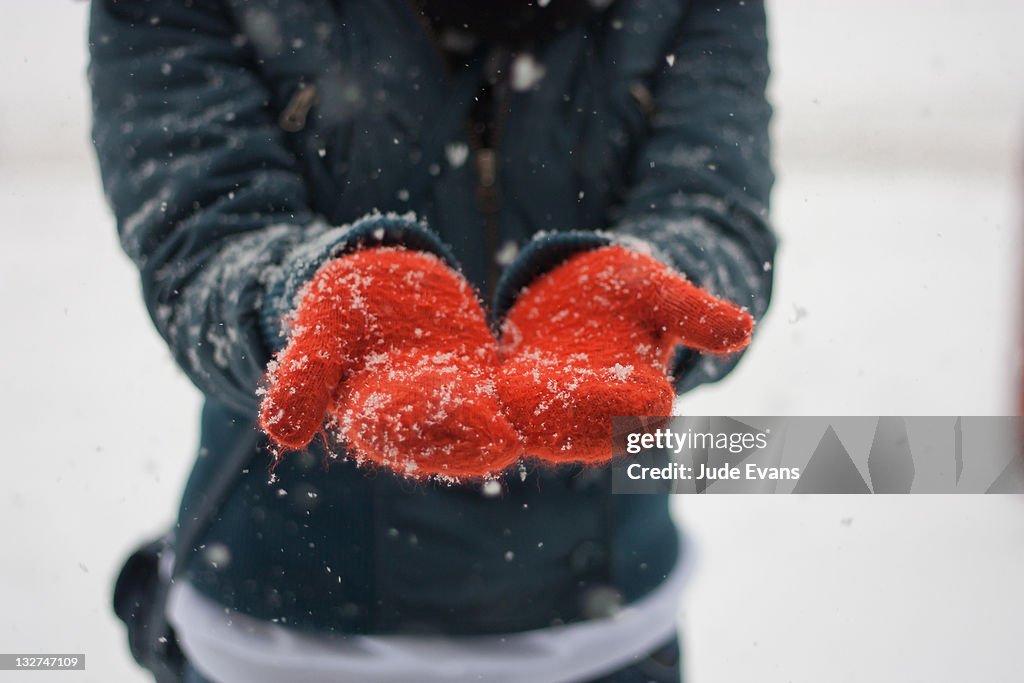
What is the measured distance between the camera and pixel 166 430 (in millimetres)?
1836

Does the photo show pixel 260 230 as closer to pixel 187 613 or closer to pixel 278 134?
pixel 278 134

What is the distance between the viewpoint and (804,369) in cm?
226

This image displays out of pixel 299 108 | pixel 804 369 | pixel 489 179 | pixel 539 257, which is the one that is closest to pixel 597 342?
pixel 539 257

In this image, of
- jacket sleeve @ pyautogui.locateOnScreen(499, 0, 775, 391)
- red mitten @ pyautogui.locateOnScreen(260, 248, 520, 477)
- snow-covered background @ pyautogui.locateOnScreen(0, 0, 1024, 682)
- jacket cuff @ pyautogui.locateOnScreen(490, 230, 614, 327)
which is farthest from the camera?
snow-covered background @ pyautogui.locateOnScreen(0, 0, 1024, 682)

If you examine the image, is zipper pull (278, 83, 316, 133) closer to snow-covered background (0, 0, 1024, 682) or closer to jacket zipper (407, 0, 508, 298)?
jacket zipper (407, 0, 508, 298)

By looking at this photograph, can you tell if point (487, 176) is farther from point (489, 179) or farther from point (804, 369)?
point (804, 369)

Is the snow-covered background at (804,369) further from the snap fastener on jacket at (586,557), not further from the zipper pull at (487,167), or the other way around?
the zipper pull at (487,167)

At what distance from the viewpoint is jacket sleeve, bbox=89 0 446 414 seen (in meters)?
0.61

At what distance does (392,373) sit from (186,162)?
30 cm

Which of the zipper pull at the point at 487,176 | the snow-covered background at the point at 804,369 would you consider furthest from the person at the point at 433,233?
the snow-covered background at the point at 804,369

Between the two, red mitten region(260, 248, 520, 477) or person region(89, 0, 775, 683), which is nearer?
red mitten region(260, 248, 520, 477)

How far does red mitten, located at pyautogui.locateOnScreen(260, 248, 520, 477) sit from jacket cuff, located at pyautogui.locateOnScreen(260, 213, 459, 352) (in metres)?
0.01

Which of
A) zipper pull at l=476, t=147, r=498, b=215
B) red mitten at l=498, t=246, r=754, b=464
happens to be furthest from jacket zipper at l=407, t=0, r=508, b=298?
red mitten at l=498, t=246, r=754, b=464

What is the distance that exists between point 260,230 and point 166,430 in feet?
4.59
